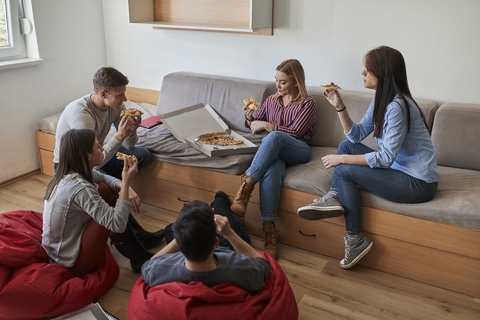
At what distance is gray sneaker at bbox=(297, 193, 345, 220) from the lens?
2048 mm

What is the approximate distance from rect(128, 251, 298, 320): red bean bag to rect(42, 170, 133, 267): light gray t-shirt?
17.2 inches

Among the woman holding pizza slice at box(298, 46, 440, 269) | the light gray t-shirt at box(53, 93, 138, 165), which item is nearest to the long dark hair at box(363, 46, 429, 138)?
the woman holding pizza slice at box(298, 46, 440, 269)

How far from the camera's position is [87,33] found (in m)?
3.60

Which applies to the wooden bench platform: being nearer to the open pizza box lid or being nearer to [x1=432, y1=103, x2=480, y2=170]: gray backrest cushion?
the open pizza box lid

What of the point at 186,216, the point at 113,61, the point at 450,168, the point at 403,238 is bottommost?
the point at 403,238

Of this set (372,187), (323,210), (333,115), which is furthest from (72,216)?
(333,115)

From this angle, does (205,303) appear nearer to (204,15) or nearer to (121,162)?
(121,162)

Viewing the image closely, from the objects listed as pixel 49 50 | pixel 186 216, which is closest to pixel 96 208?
pixel 186 216

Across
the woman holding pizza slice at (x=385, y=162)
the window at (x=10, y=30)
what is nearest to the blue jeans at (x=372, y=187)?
the woman holding pizza slice at (x=385, y=162)

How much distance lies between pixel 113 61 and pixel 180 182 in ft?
5.80

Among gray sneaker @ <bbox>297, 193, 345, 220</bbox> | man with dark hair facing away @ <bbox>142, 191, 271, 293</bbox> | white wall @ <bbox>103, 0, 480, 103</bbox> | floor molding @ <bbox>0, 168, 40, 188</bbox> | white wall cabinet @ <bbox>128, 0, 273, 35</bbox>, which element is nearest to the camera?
man with dark hair facing away @ <bbox>142, 191, 271, 293</bbox>

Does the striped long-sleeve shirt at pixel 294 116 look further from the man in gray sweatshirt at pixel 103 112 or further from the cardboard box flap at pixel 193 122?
the man in gray sweatshirt at pixel 103 112

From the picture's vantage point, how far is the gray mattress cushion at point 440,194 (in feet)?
6.20

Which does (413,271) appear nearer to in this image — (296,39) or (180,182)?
(180,182)
